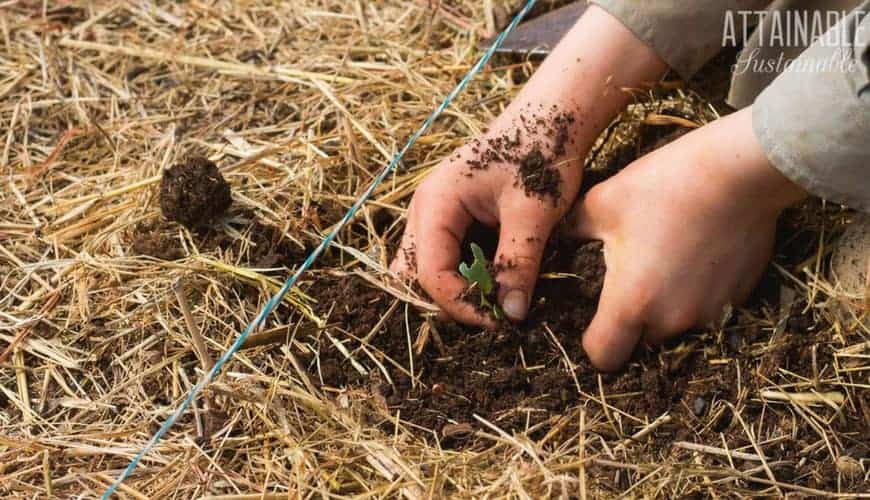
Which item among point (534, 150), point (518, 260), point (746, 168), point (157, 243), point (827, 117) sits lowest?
point (157, 243)

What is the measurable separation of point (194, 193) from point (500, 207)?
587 millimetres

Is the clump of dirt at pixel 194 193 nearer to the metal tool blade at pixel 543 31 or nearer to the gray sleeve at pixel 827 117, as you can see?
the metal tool blade at pixel 543 31

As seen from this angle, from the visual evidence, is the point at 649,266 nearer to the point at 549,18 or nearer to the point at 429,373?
the point at 429,373

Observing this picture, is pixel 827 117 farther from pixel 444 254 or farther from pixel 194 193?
pixel 194 193

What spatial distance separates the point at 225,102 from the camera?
2.28 m

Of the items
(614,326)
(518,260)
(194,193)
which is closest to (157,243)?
(194,193)

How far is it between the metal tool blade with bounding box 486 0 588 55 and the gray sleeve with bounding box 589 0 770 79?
43cm

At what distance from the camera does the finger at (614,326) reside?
4.99 ft

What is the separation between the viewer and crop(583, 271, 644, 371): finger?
4.99 ft

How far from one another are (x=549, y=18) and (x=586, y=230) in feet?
2.55

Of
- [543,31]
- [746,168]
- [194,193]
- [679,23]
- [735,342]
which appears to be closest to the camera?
[746,168]

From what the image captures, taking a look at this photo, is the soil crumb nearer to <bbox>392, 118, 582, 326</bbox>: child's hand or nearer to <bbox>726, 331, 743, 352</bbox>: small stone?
<bbox>392, 118, 582, 326</bbox>: child's hand

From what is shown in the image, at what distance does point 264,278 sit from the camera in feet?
5.61

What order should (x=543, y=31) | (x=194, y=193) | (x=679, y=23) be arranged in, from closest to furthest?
(x=679, y=23) < (x=194, y=193) < (x=543, y=31)
